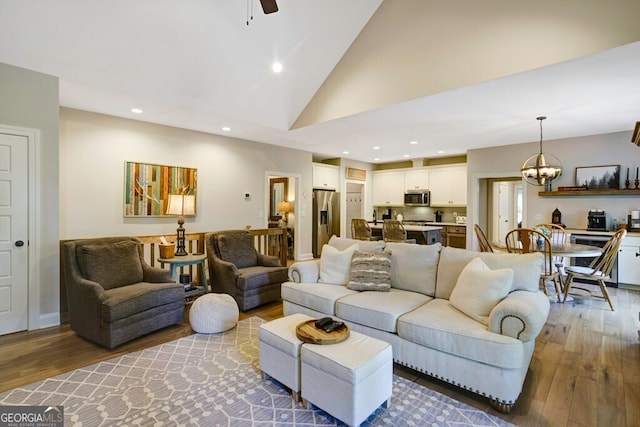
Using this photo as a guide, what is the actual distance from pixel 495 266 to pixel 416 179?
5869 millimetres

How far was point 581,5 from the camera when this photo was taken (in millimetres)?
2586

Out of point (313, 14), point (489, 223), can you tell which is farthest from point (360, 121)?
point (489, 223)

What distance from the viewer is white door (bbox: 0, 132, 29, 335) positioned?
305cm

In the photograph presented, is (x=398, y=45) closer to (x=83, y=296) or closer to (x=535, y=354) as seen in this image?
(x=535, y=354)

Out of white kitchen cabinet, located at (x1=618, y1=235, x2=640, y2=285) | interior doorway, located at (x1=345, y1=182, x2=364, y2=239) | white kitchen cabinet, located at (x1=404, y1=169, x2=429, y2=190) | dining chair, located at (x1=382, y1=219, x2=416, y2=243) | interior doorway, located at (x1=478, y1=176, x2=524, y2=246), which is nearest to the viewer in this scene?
white kitchen cabinet, located at (x1=618, y1=235, x2=640, y2=285)

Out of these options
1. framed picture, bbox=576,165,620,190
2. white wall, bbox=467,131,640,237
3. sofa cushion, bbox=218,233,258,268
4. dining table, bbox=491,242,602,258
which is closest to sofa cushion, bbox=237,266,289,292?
sofa cushion, bbox=218,233,258,268

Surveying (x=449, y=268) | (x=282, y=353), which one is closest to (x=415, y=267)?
(x=449, y=268)

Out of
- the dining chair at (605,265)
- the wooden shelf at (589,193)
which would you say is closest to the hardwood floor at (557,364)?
the dining chair at (605,265)

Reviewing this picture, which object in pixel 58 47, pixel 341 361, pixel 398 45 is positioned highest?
pixel 398 45

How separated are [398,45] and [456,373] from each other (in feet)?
11.6

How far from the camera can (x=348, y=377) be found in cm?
173

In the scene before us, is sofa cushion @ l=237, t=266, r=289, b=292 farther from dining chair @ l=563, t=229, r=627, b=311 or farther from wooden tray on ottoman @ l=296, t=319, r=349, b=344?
dining chair @ l=563, t=229, r=627, b=311

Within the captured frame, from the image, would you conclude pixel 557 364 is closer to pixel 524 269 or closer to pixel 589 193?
pixel 524 269

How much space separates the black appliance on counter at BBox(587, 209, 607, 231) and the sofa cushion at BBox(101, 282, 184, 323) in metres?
6.45
